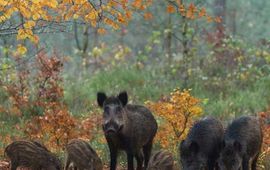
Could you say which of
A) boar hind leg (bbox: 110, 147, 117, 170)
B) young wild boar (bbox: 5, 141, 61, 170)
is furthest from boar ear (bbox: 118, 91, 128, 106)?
young wild boar (bbox: 5, 141, 61, 170)

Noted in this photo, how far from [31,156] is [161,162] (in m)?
2.07

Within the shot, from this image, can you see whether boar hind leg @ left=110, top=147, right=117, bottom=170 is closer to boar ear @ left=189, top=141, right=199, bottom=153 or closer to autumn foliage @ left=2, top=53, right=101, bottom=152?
boar ear @ left=189, top=141, right=199, bottom=153

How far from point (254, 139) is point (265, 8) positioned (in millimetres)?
29832

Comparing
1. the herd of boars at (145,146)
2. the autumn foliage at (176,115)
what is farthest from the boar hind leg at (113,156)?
the autumn foliage at (176,115)

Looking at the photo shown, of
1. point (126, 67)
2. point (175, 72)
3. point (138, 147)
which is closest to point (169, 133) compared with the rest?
point (138, 147)

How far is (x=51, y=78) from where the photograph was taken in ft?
49.2

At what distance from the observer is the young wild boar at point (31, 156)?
32.1 feet

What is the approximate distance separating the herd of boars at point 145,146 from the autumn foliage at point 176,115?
112 cm

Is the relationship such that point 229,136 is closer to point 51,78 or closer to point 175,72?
point 51,78

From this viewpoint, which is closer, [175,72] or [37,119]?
[37,119]

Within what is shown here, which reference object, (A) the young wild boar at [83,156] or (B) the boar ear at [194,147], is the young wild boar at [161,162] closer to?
(A) the young wild boar at [83,156]

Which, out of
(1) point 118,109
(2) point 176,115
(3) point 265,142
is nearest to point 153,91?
(2) point 176,115

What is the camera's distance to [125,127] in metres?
9.19

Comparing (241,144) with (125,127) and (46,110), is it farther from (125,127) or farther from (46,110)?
(46,110)
